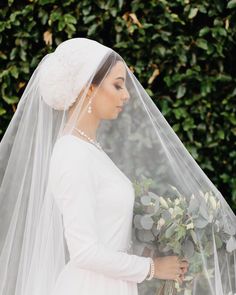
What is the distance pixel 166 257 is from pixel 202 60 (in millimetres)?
1668

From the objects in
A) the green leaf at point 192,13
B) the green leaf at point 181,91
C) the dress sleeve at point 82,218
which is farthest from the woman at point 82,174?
the green leaf at point 192,13

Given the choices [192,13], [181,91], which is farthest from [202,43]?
[181,91]

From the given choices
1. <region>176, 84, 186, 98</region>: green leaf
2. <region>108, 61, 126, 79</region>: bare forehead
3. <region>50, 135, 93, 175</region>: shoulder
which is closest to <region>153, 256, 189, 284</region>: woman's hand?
<region>50, 135, 93, 175</region>: shoulder

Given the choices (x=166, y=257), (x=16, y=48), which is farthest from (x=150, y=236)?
(x=16, y=48)

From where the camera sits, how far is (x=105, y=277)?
2.48m

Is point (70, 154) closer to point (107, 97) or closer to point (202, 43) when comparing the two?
point (107, 97)

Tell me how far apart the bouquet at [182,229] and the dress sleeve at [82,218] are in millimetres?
142

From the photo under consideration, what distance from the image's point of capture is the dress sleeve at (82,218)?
7.61 feet

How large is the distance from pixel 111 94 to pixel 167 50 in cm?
136

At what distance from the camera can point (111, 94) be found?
100.0 inches

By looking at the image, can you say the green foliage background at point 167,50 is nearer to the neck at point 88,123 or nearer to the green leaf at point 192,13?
the green leaf at point 192,13

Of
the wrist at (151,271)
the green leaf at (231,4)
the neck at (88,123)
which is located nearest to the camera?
the wrist at (151,271)

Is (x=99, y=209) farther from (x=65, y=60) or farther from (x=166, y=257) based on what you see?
(x=65, y=60)

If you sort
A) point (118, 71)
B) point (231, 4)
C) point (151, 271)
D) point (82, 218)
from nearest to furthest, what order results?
point (82, 218)
point (151, 271)
point (118, 71)
point (231, 4)
